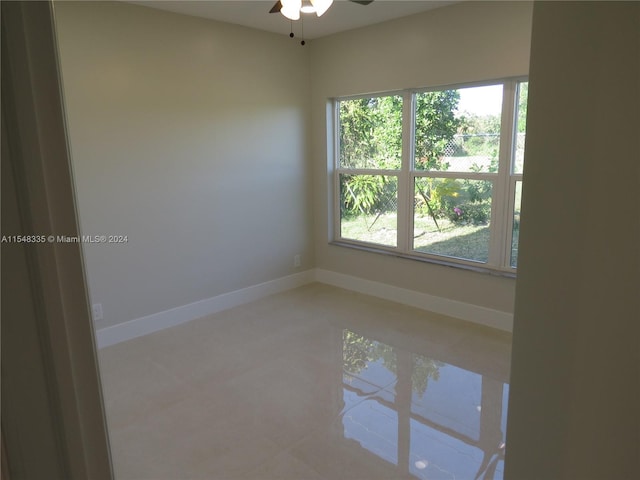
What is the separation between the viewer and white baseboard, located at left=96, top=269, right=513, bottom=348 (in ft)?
12.0

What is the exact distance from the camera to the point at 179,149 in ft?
12.4

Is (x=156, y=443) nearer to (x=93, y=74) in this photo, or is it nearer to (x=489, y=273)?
(x=93, y=74)

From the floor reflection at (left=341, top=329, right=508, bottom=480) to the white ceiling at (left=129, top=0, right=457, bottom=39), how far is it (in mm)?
2741

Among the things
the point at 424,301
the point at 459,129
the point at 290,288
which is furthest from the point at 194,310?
the point at 459,129

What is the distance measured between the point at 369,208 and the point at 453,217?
978 mm

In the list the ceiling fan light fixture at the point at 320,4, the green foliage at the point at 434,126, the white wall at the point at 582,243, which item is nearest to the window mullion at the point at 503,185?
the green foliage at the point at 434,126

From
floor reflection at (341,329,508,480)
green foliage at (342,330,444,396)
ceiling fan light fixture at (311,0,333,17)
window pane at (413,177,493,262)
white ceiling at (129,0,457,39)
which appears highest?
white ceiling at (129,0,457,39)

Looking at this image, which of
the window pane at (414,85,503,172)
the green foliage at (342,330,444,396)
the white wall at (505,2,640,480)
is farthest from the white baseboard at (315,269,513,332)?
the white wall at (505,2,640,480)

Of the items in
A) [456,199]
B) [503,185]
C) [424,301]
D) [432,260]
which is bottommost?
[424,301]

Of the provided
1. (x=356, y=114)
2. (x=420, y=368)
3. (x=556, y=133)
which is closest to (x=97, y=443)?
(x=556, y=133)

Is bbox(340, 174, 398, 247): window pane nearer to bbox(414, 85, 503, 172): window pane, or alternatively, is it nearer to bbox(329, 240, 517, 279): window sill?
bbox(329, 240, 517, 279): window sill

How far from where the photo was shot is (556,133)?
0.78 metres

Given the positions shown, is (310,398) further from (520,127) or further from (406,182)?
(520,127)

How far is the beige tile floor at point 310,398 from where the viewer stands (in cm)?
218
